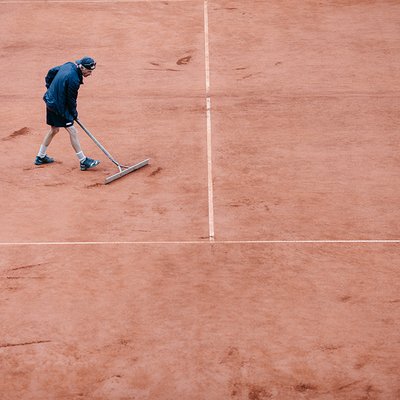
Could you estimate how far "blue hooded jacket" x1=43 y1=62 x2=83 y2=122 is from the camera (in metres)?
12.8

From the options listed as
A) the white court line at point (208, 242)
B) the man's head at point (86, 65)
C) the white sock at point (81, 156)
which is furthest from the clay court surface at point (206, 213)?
the man's head at point (86, 65)

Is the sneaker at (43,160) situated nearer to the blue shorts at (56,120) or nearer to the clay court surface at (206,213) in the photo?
the clay court surface at (206,213)

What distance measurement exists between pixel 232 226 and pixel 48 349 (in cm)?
373

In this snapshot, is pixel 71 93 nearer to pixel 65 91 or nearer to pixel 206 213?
pixel 65 91

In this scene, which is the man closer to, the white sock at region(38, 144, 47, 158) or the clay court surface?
the white sock at region(38, 144, 47, 158)

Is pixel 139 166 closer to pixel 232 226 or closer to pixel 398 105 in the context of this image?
pixel 232 226

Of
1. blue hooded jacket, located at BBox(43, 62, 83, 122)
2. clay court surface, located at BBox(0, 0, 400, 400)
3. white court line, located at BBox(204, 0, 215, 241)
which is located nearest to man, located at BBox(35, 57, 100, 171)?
blue hooded jacket, located at BBox(43, 62, 83, 122)

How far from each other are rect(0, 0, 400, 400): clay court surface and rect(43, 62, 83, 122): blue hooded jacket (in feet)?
3.56

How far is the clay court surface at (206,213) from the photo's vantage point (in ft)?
28.6

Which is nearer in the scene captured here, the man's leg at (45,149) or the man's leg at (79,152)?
the man's leg at (79,152)

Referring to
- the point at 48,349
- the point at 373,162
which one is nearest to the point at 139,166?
the point at 373,162

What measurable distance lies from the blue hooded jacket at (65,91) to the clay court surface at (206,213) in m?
1.09

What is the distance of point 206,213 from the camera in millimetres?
12109

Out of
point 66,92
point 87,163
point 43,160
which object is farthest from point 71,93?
point 43,160
